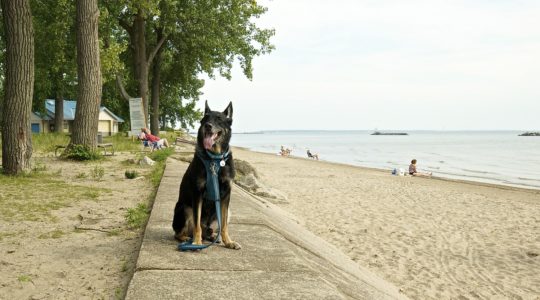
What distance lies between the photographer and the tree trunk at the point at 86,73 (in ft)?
48.8

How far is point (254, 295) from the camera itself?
12.1ft

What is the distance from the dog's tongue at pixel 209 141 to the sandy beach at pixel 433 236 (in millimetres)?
4269

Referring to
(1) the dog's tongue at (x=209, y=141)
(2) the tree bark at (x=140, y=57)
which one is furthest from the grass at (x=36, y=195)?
(2) the tree bark at (x=140, y=57)

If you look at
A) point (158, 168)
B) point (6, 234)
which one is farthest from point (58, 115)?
point (6, 234)

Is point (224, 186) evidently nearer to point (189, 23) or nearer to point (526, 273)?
point (526, 273)

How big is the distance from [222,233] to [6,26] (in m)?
9.69

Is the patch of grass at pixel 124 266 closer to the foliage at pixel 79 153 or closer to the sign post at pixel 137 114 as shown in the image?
the foliage at pixel 79 153

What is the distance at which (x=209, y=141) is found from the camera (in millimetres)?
4582

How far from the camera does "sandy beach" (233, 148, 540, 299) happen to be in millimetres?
7633

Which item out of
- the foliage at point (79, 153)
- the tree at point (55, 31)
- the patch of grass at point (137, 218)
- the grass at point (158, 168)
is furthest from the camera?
the tree at point (55, 31)

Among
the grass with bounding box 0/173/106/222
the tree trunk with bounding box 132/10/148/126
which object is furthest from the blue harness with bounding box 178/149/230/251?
the tree trunk with bounding box 132/10/148/126

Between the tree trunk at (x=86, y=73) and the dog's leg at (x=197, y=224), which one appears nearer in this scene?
the dog's leg at (x=197, y=224)

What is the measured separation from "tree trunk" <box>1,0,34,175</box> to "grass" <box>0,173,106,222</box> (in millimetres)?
552

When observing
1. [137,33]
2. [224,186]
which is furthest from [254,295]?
[137,33]
